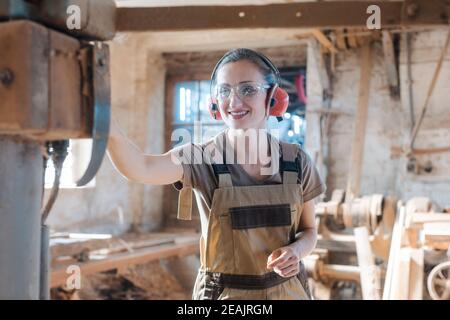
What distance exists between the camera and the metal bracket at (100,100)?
921 mm

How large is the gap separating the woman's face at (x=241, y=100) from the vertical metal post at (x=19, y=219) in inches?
24.5

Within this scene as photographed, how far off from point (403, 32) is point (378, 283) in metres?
2.41

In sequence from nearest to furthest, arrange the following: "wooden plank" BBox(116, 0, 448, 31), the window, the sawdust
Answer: "wooden plank" BBox(116, 0, 448, 31)
the sawdust
the window

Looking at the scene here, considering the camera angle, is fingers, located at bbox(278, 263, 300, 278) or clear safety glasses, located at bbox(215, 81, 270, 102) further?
clear safety glasses, located at bbox(215, 81, 270, 102)

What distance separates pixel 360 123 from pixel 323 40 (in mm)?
894

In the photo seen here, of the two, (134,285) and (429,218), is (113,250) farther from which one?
(429,218)

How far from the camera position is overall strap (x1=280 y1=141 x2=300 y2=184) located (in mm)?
1463

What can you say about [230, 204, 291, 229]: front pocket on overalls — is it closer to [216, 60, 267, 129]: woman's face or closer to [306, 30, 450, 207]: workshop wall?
[216, 60, 267, 129]: woman's face

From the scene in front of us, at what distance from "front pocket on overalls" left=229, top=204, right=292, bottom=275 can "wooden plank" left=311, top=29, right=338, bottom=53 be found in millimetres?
3480

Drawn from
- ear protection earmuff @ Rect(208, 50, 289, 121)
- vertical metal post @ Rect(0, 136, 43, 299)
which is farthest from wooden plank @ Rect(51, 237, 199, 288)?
vertical metal post @ Rect(0, 136, 43, 299)

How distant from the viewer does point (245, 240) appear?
1.38 m

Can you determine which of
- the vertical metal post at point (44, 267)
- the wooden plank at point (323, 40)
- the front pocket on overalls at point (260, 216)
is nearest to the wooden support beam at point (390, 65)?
the wooden plank at point (323, 40)

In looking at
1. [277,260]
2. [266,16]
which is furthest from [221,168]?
[266,16]

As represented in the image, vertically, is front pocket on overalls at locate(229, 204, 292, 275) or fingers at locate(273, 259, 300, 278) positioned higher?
front pocket on overalls at locate(229, 204, 292, 275)
